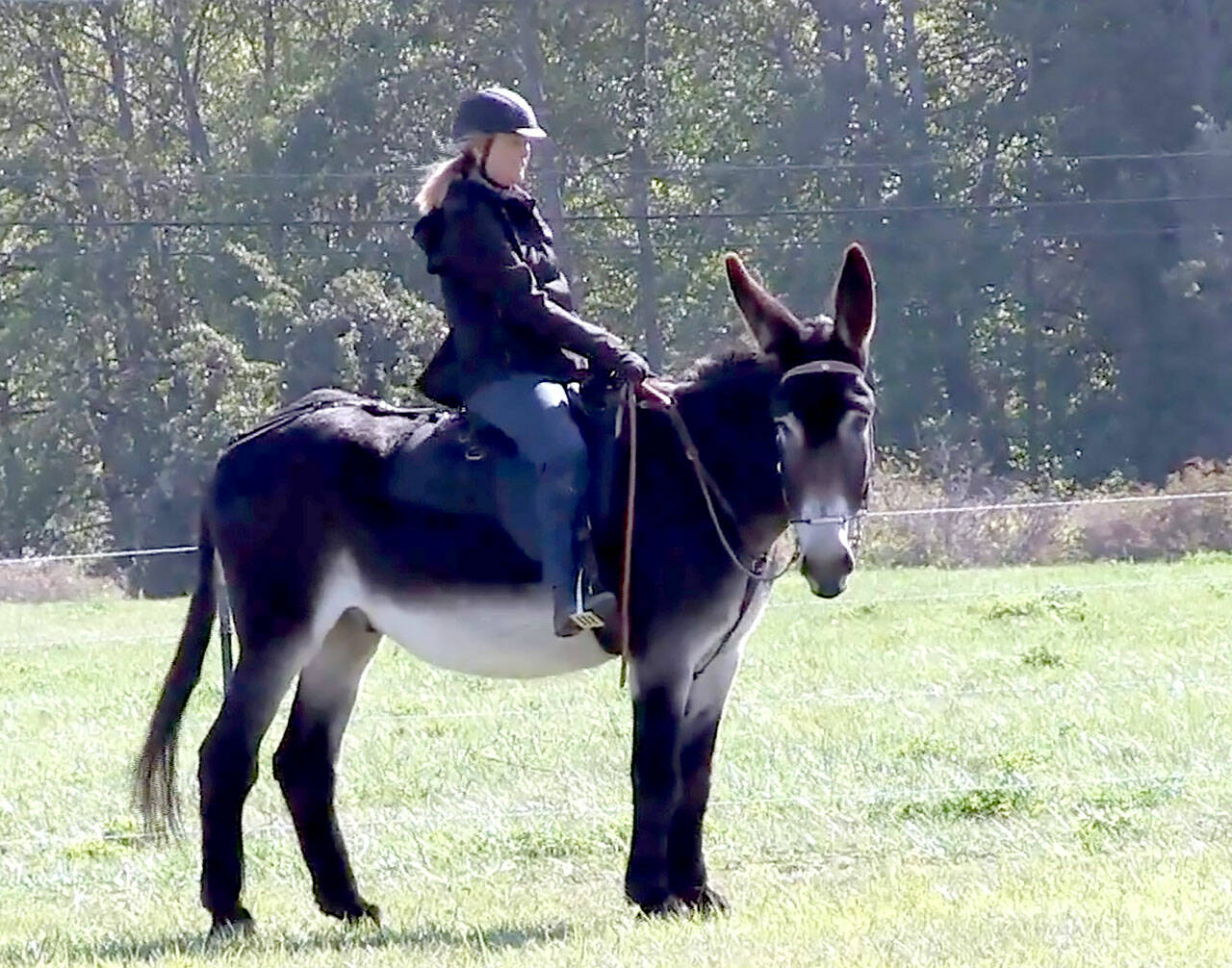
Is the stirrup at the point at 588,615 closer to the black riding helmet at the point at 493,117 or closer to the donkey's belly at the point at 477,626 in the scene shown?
the donkey's belly at the point at 477,626

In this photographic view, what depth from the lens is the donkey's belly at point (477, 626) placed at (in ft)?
24.2

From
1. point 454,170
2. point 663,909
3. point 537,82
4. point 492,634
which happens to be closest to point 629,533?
point 492,634

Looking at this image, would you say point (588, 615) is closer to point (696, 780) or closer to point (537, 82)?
point (696, 780)

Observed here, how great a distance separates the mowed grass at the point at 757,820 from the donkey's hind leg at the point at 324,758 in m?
0.17

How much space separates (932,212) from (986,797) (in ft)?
104

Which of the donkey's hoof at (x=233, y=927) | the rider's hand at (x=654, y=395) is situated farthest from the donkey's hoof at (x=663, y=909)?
the rider's hand at (x=654, y=395)

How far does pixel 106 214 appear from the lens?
4362 centimetres

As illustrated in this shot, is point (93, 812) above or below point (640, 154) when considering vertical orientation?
below

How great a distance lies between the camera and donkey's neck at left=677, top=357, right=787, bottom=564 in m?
7.18

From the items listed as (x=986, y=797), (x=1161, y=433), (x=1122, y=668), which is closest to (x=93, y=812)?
(x=986, y=797)

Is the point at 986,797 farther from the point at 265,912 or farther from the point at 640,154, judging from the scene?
the point at 640,154

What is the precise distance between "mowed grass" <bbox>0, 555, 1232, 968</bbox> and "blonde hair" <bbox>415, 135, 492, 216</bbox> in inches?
94.1

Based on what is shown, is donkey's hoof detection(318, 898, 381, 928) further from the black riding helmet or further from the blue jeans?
the black riding helmet

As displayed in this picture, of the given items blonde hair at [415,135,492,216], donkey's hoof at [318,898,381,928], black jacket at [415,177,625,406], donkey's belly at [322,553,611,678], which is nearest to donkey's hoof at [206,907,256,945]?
donkey's hoof at [318,898,381,928]
